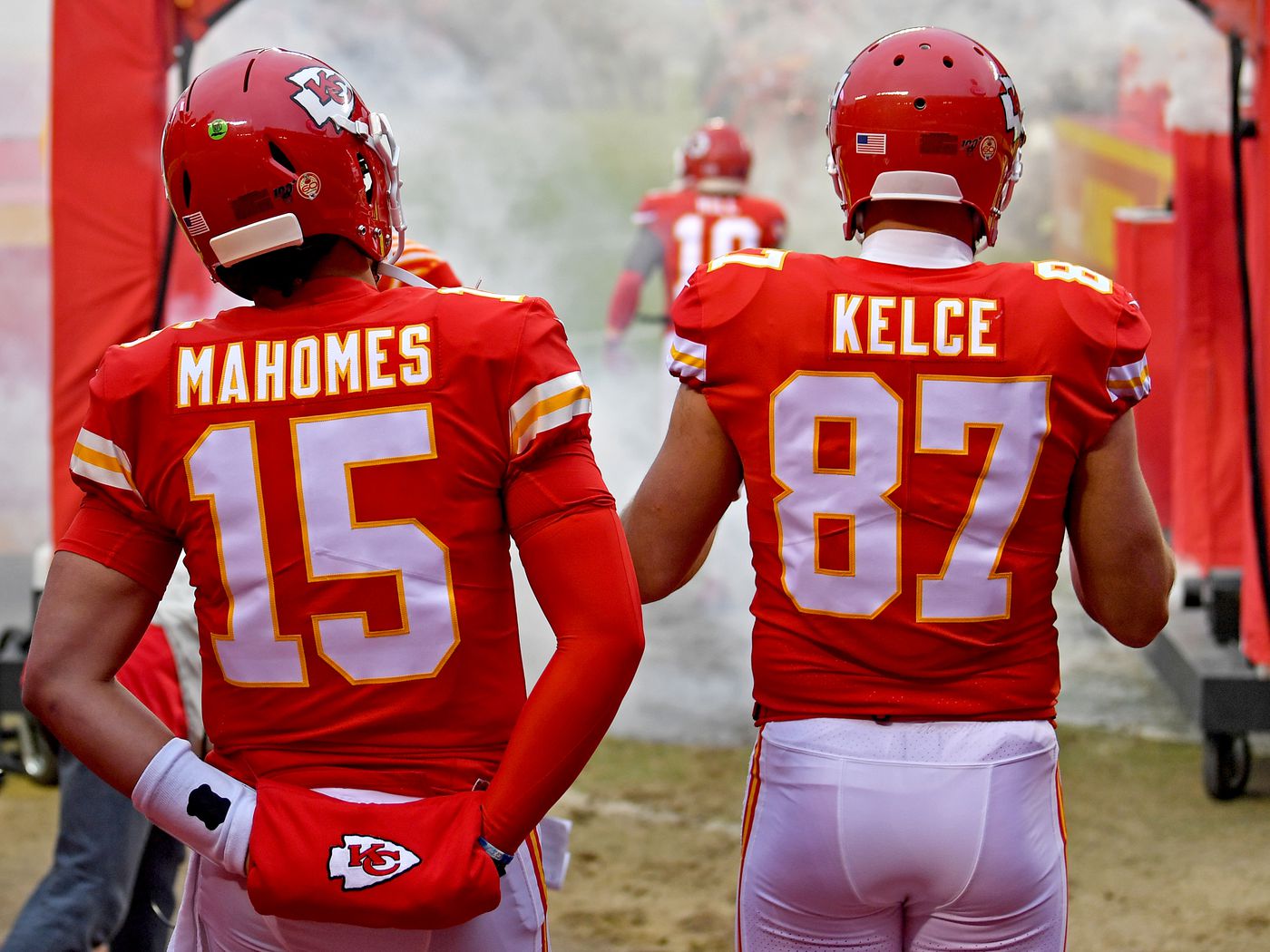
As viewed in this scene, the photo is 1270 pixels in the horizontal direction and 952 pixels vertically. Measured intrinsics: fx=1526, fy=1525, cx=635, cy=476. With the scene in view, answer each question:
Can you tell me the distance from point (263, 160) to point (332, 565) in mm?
477

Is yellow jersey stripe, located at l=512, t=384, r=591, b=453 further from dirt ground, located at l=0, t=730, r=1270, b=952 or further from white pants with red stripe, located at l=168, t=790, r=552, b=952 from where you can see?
dirt ground, located at l=0, t=730, r=1270, b=952

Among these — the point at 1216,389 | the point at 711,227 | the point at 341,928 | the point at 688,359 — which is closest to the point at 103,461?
the point at 341,928

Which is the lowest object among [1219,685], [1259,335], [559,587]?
[1219,685]

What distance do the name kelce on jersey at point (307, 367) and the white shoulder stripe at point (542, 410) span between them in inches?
4.3

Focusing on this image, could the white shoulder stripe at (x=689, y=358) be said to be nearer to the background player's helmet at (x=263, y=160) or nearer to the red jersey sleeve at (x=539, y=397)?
the red jersey sleeve at (x=539, y=397)

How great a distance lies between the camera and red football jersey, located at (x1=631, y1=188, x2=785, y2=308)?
753cm

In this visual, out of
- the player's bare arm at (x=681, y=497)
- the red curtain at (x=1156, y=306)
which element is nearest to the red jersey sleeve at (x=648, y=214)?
the red curtain at (x=1156, y=306)

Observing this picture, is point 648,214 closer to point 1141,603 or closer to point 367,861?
point 1141,603

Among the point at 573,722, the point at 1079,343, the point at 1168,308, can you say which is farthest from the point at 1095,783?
the point at 573,722

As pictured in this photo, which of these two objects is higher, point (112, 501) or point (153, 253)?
point (112, 501)

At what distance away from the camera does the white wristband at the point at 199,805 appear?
5.60 ft

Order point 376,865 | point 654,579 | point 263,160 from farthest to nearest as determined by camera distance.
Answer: point 654,579
point 263,160
point 376,865

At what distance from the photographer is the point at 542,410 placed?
1.68 m

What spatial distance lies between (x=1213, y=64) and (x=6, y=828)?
485 centimetres
